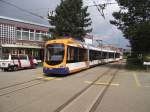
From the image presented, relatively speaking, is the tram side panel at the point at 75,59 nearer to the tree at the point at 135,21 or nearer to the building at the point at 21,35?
the tree at the point at 135,21

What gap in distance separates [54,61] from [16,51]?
1876 cm

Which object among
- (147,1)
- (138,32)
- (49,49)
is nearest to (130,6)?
(147,1)

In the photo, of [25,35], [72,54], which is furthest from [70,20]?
[72,54]

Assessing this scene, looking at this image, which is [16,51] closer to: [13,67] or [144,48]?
[13,67]

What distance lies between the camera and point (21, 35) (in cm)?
5066

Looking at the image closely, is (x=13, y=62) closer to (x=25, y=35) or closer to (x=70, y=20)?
(x=70, y=20)

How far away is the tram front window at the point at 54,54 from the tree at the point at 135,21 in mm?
13880

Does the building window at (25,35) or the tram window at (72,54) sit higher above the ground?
the building window at (25,35)

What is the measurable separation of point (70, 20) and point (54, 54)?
28997 mm

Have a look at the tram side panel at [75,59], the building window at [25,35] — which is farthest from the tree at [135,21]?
the building window at [25,35]

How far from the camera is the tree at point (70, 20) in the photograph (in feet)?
153

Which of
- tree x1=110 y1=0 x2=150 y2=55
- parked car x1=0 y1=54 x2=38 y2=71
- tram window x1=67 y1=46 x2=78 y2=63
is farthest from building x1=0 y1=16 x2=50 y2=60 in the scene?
tram window x1=67 y1=46 x2=78 y2=63

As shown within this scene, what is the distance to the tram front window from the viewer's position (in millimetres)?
19031

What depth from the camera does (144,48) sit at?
111 ft
